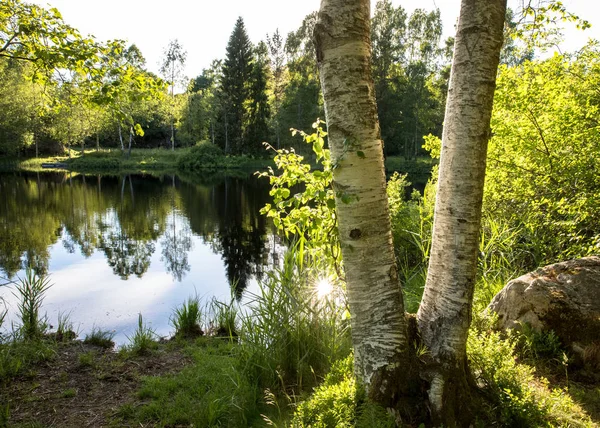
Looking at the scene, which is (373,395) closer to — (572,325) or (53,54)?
(572,325)

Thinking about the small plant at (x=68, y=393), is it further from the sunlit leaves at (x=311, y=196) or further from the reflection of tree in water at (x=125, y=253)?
the reflection of tree in water at (x=125, y=253)

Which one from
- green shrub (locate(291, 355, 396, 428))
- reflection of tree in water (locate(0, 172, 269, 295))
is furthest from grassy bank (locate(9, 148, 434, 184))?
green shrub (locate(291, 355, 396, 428))

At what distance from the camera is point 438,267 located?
2.68 metres

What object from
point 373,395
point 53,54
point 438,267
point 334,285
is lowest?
point 373,395

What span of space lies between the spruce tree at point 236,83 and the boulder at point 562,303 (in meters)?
42.1

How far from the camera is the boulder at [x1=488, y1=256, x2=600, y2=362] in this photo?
3451 mm

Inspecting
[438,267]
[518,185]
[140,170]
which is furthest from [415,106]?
[438,267]

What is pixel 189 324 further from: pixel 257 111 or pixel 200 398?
pixel 257 111

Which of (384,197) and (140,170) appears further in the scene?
(140,170)

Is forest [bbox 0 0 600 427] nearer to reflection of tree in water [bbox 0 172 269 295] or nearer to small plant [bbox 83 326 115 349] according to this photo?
small plant [bbox 83 326 115 349]

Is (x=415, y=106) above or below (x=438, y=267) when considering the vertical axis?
above

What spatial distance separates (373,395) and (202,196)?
2418cm

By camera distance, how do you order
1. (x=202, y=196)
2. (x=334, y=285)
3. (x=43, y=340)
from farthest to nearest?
(x=202, y=196) < (x=43, y=340) < (x=334, y=285)

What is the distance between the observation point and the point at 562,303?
353 centimetres
